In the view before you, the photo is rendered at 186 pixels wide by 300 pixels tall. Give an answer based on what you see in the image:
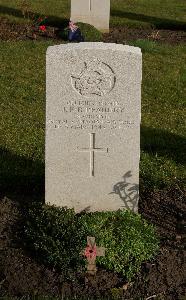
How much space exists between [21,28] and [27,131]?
6.07 metres

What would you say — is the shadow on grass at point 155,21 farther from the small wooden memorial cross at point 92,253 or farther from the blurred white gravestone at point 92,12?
the small wooden memorial cross at point 92,253

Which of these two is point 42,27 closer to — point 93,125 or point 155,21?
point 155,21

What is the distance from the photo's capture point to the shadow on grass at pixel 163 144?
7.66m

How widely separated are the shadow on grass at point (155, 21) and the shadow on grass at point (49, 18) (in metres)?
1.79

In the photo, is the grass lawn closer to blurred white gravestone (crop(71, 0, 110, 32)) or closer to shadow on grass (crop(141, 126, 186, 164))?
shadow on grass (crop(141, 126, 186, 164))

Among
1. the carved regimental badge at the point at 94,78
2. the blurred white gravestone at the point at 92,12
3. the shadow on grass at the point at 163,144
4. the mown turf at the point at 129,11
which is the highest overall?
the mown turf at the point at 129,11

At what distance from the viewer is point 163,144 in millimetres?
7965

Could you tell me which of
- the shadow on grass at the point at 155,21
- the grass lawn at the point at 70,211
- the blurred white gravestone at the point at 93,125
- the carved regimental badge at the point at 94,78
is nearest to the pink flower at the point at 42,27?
the grass lawn at the point at 70,211

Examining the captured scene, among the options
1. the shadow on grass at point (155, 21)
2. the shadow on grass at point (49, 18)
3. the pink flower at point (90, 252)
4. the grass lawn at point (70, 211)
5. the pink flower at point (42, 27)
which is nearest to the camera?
the pink flower at point (90, 252)

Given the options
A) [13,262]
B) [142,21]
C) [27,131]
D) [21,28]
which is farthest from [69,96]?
[142,21]

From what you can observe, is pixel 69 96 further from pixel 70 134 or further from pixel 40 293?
pixel 40 293

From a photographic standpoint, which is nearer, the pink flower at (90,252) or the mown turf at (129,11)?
the pink flower at (90,252)

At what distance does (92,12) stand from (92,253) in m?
9.59

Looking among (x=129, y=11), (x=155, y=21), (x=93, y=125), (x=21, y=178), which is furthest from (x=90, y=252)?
(x=129, y=11)
